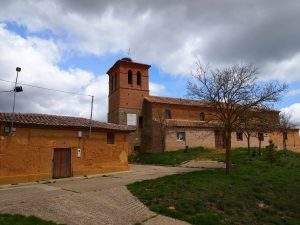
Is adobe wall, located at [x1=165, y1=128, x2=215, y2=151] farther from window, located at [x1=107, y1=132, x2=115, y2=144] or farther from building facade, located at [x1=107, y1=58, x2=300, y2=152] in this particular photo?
window, located at [x1=107, y1=132, x2=115, y2=144]

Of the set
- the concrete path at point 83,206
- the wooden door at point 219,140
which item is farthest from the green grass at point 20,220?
the wooden door at point 219,140

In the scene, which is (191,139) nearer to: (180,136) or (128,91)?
(180,136)

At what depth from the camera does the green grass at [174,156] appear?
34.3m

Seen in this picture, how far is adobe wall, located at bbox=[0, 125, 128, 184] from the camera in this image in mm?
22312

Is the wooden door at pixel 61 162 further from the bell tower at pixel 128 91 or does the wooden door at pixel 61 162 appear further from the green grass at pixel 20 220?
the bell tower at pixel 128 91

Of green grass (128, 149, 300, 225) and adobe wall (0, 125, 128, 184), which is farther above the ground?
adobe wall (0, 125, 128, 184)

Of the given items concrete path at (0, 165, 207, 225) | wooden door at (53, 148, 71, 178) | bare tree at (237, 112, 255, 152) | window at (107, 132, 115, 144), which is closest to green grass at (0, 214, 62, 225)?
concrete path at (0, 165, 207, 225)

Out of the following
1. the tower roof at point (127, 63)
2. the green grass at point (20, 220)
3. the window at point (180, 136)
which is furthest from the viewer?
the tower roof at point (127, 63)

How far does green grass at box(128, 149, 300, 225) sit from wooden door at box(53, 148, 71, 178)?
6.90m

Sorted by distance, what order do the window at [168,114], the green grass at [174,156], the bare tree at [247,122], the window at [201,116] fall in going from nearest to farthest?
the bare tree at [247,122] → the green grass at [174,156] → the window at [168,114] → the window at [201,116]

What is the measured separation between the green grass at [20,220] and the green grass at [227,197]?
15.7ft

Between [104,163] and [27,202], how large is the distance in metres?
12.0

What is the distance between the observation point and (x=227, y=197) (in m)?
17.7

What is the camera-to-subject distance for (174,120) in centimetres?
4322
